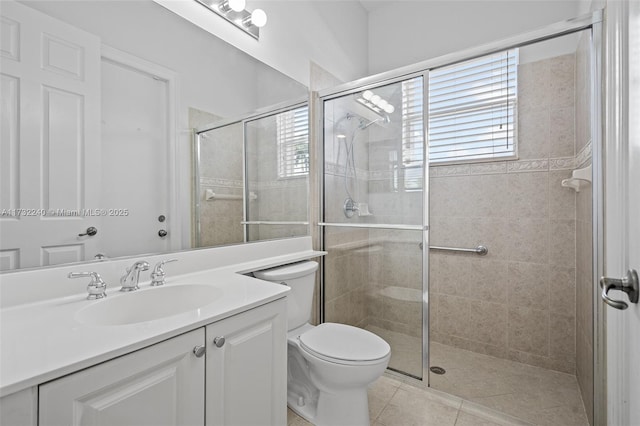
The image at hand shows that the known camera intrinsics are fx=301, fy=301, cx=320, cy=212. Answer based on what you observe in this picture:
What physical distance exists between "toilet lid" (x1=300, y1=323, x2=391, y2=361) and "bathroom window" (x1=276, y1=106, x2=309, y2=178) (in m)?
0.99

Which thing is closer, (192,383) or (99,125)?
(192,383)

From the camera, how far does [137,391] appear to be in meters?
0.73

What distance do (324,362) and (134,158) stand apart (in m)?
1.21

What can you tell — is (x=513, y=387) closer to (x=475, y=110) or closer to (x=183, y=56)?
(x=475, y=110)

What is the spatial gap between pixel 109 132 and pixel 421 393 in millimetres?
2057

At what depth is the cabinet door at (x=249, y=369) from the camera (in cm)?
90

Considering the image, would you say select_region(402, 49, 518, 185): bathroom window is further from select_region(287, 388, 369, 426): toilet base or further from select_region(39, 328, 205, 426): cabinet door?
select_region(39, 328, 205, 426): cabinet door

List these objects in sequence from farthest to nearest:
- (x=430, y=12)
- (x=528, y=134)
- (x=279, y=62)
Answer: (x=430, y=12)
(x=528, y=134)
(x=279, y=62)

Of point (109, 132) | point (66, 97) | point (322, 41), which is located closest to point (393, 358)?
point (109, 132)

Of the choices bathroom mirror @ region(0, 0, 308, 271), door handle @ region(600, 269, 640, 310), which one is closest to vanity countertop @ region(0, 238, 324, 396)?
bathroom mirror @ region(0, 0, 308, 271)

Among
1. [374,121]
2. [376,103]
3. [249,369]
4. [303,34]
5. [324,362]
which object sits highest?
[303,34]

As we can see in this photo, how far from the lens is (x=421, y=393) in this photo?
5.82 feet

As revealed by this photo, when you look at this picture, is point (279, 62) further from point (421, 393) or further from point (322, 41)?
point (421, 393)

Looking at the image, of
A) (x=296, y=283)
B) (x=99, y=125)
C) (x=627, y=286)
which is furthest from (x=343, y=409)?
(x=99, y=125)
